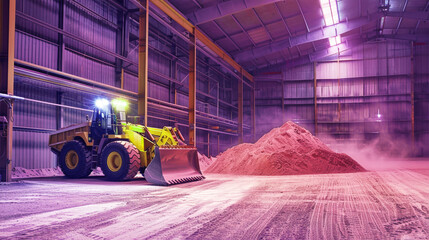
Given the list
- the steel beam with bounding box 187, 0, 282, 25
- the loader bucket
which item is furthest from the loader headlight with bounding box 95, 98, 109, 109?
the steel beam with bounding box 187, 0, 282, 25

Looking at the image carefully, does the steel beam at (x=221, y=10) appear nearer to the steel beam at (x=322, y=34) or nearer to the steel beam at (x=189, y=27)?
the steel beam at (x=189, y=27)

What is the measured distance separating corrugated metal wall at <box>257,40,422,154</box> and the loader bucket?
79.0 feet

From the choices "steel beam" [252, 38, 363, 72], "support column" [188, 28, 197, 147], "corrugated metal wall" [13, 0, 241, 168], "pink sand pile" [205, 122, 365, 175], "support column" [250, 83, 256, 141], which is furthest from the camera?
"support column" [250, 83, 256, 141]

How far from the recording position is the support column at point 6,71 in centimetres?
1063

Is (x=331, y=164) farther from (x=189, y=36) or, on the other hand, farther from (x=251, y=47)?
(x=251, y=47)

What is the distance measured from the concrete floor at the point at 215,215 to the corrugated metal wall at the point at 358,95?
26.1 metres

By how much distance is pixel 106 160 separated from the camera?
11.9 m

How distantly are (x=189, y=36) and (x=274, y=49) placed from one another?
9.74 metres

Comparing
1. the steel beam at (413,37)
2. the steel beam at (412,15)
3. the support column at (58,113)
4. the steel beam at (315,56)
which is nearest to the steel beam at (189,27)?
the support column at (58,113)

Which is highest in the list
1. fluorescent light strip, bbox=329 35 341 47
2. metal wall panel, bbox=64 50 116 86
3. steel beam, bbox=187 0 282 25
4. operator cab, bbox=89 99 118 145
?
fluorescent light strip, bbox=329 35 341 47

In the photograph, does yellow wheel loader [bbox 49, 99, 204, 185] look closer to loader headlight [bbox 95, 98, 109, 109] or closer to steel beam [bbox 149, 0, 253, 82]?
loader headlight [bbox 95, 98, 109, 109]

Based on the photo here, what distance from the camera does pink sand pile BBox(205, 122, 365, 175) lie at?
52.4ft

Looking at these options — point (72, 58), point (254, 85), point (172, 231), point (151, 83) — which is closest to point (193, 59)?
point (151, 83)

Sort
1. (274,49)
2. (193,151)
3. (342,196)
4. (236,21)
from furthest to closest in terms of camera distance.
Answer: (274,49), (236,21), (193,151), (342,196)
